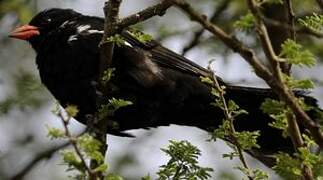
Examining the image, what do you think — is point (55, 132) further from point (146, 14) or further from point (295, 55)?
point (146, 14)

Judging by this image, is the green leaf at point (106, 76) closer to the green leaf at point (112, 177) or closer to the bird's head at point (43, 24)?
the green leaf at point (112, 177)

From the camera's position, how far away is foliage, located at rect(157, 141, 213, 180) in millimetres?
3162

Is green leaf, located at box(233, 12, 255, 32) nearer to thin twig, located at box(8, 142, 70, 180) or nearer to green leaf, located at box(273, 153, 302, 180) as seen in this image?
green leaf, located at box(273, 153, 302, 180)

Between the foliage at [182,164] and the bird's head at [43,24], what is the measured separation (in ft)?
6.73

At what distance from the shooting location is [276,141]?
422 cm

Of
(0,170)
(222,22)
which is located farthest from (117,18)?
(222,22)

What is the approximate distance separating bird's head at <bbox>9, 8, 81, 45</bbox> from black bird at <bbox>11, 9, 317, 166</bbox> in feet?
0.25

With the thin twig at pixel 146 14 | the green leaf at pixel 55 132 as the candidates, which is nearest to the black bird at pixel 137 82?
the thin twig at pixel 146 14

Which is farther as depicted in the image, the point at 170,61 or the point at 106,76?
the point at 170,61

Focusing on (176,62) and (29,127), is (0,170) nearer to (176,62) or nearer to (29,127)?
(29,127)

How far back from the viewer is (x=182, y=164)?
3.25 metres

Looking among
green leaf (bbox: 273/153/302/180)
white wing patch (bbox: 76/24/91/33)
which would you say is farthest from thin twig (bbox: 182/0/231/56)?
green leaf (bbox: 273/153/302/180)

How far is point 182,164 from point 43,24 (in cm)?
227

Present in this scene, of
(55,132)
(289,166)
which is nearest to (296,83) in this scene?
(289,166)
